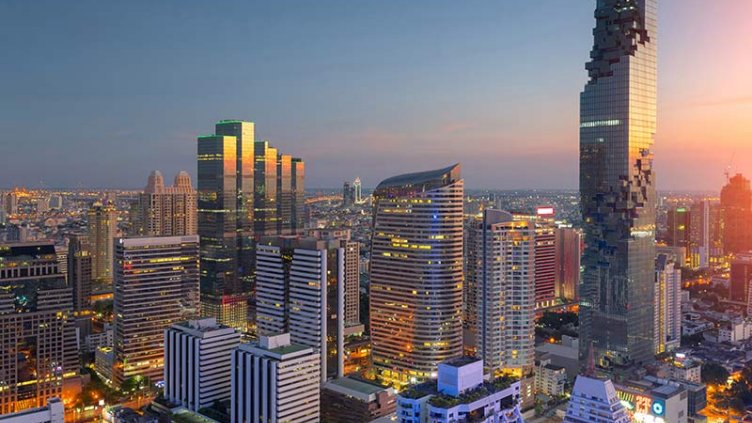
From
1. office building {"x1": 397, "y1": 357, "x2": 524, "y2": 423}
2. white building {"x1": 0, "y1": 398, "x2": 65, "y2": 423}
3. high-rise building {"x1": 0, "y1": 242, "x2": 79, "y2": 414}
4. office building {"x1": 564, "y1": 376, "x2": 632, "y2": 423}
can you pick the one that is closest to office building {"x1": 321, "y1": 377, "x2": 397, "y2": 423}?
office building {"x1": 397, "y1": 357, "x2": 524, "y2": 423}

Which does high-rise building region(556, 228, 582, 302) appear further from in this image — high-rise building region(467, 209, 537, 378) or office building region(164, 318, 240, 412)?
office building region(164, 318, 240, 412)

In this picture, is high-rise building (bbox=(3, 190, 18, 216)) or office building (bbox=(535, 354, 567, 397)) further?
high-rise building (bbox=(3, 190, 18, 216))

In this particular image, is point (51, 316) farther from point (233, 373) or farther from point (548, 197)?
point (548, 197)

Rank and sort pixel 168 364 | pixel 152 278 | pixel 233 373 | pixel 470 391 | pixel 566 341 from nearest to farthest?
pixel 470 391 < pixel 233 373 < pixel 168 364 < pixel 152 278 < pixel 566 341

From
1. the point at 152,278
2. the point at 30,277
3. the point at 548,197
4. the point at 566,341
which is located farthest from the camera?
the point at 548,197

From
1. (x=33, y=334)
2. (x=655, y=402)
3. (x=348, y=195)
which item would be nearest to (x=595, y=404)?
(x=655, y=402)

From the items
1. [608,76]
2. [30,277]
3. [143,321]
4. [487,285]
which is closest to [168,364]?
[143,321]

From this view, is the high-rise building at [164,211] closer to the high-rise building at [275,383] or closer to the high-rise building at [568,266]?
the high-rise building at [568,266]
